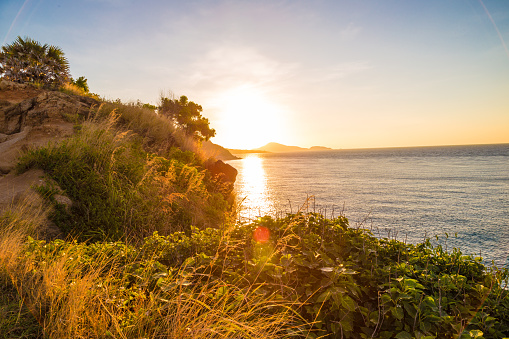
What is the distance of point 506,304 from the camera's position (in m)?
2.49

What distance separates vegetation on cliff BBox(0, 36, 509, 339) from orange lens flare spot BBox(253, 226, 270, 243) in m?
0.02

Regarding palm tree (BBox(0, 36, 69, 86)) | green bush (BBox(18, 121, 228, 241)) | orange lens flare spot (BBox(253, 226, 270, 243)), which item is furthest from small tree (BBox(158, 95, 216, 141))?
orange lens flare spot (BBox(253, 226, 270, 243))

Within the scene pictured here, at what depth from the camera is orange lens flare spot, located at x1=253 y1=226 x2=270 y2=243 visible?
Result: 3.32 m

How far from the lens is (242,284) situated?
8.64 feet

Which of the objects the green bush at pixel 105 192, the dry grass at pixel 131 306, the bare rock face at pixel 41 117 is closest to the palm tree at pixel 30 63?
the bare rock face at pixel 41 117

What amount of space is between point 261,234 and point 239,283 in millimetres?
929

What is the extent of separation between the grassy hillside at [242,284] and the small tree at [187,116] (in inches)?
660

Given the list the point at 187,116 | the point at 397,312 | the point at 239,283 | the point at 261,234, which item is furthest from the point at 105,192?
the point at 187,116

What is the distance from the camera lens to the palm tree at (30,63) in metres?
18.3

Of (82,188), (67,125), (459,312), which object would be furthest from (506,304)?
(67,125)

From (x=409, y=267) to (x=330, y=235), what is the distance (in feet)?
3.38

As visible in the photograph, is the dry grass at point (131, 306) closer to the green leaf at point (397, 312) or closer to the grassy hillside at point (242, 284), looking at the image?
the grassy hillside at point (242, 284)

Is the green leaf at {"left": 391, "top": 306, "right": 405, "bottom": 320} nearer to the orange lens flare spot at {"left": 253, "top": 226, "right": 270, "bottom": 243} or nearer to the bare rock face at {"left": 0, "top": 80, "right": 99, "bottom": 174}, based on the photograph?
the orange lens flare spot at {"left": 253, "top": 226, "right": 270, "bottom": 243}

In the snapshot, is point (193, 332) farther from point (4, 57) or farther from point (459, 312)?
point (4, 57)
